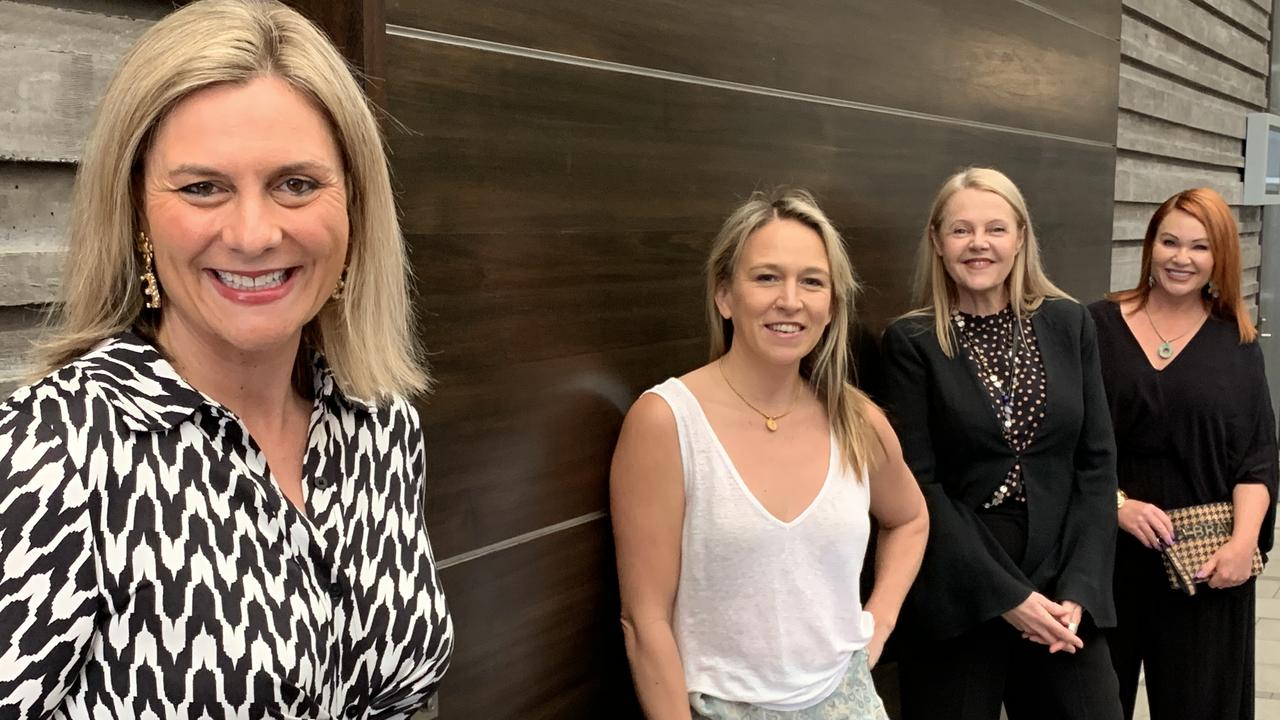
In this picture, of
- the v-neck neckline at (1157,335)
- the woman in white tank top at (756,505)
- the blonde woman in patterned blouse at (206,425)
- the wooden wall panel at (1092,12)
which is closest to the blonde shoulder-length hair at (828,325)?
the woman in white tank top at (756,505)

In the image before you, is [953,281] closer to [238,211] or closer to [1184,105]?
[238,211]

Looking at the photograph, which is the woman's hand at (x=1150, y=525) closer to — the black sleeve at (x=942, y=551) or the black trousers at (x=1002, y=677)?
the black trousers at (x=1002, y=677)

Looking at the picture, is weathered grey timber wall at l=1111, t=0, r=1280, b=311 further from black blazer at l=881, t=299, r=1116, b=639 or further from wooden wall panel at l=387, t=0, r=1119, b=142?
black blazer at l=881, t=299, r=1116, b=639

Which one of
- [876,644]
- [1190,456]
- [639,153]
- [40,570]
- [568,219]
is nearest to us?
[40,570]

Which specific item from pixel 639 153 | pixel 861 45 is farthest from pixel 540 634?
pixel 861 45

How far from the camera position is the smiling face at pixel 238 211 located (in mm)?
1197

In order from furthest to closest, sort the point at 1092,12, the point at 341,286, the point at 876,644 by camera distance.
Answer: the point at 1092,12 → the point at 876,644 → the point at 341,286

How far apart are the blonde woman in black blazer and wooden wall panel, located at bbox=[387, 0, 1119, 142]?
0.46 metres

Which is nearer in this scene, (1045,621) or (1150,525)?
(1045,621)

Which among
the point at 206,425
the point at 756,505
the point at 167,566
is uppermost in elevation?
the point at 206,425

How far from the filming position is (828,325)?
2.35 meters

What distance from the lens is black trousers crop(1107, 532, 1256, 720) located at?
310 centimetres

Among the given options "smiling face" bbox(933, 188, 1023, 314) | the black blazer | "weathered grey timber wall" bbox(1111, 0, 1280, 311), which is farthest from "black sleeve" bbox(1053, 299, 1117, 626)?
"weathered grey timber wall" bbox(1111, 0, 1280, 311)

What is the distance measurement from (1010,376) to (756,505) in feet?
2.86
